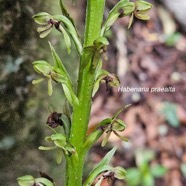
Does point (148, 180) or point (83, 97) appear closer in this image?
point (83, 97)

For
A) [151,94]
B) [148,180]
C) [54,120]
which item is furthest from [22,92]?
[151,94]

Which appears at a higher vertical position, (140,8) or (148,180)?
(140,8)

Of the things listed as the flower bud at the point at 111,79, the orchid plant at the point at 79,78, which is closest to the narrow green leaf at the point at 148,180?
the orchid plant at the point at 79,78

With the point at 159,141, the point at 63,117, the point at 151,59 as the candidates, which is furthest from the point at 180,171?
the point at 63,117

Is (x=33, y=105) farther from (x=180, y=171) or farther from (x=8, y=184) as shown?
(x=180, y=171)

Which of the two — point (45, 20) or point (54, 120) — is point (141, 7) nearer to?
point (45, 20)

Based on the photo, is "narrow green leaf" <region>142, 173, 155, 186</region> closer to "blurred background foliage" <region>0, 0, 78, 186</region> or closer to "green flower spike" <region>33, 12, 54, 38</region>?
"blurred background foliage" <region>0, 0, 78, 186</region>

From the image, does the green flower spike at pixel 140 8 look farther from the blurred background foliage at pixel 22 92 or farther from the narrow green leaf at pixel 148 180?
the narrow green leaf at pixel 148 180
